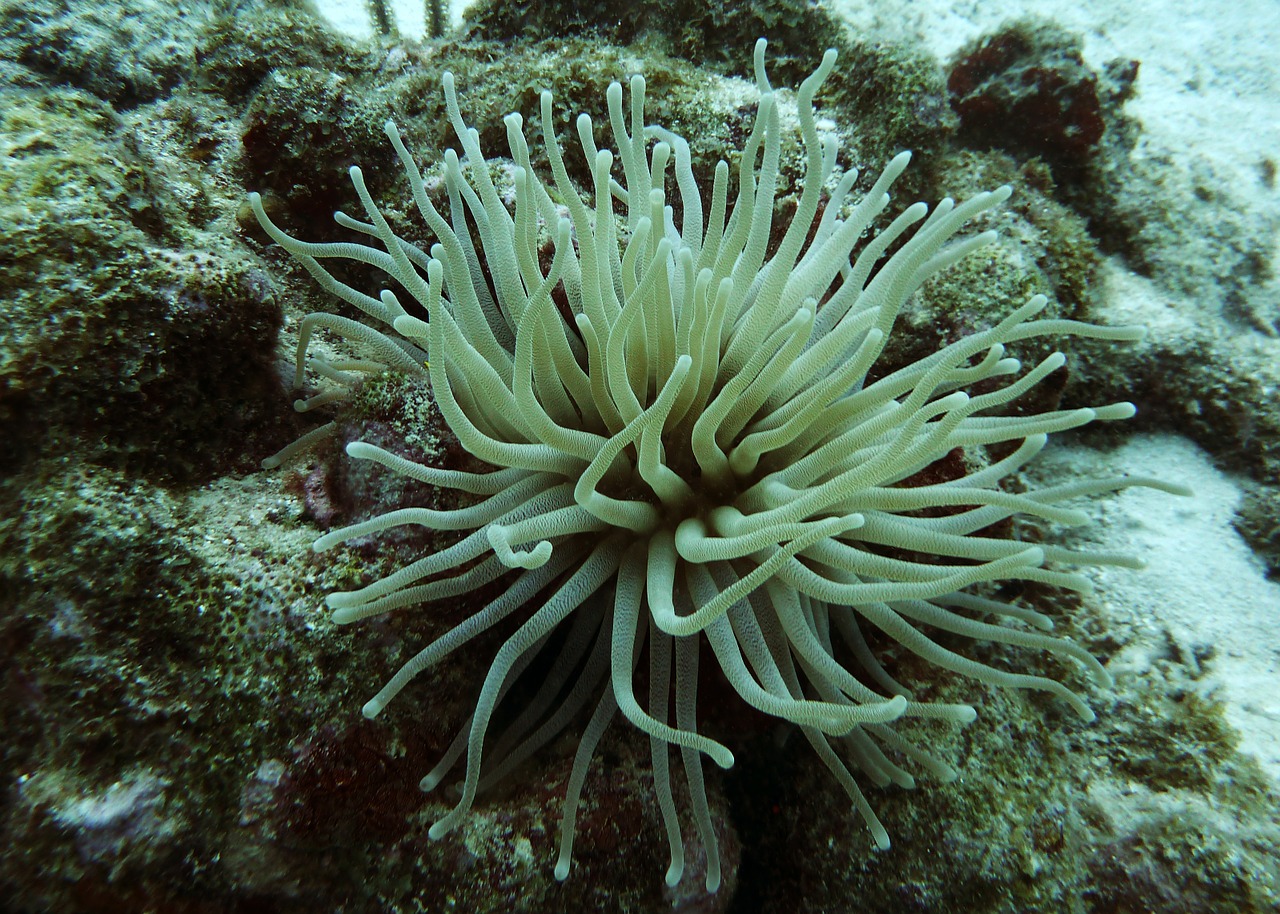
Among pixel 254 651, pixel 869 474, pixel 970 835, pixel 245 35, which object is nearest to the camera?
pixel 869 474

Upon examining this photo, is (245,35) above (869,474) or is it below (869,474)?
above

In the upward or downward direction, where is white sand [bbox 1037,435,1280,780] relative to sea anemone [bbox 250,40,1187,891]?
downward

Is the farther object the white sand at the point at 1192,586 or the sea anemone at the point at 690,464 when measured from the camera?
the white sand at the point at 1192,586

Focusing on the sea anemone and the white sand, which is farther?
the white sand

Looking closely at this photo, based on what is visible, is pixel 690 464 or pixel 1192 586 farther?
pixel 1192 586

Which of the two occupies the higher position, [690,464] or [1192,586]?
[690,464]

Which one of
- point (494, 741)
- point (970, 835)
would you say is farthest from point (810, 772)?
point (494, 741)

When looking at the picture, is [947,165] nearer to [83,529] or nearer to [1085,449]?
[1085,449]

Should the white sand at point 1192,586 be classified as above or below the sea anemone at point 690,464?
below
